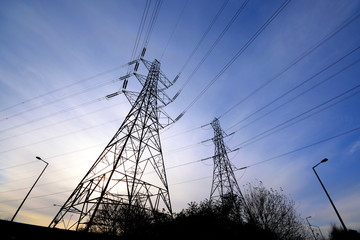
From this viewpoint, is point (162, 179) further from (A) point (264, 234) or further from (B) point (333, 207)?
(B) point (333, 207)

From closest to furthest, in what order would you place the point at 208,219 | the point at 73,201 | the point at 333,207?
the point at 73,201 < the point at 208,219 < the point at 333,207

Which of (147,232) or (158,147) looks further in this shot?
(158,147)

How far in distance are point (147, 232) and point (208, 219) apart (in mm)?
4220

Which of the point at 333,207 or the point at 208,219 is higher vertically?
the point at 333,207

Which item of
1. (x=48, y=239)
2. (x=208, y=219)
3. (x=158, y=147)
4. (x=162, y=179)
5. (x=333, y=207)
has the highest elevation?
(x=158, y=147)

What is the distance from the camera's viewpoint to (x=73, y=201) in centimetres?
801

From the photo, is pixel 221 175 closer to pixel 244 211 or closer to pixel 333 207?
pixel 244 211

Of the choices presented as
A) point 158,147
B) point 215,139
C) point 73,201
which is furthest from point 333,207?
point 73,201

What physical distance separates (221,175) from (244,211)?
4.17 meters

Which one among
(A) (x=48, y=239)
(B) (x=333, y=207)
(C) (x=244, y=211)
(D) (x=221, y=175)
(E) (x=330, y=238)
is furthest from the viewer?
(E) (x=330, y=238)

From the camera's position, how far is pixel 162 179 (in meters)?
10.3

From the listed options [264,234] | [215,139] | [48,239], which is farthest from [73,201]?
[215,139]

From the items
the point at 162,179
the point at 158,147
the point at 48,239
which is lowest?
the point at 48,239

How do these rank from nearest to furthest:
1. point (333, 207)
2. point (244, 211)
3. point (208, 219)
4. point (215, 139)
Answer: point (208, 219), point (333, 207), point (244, 211), point (215, 139)
